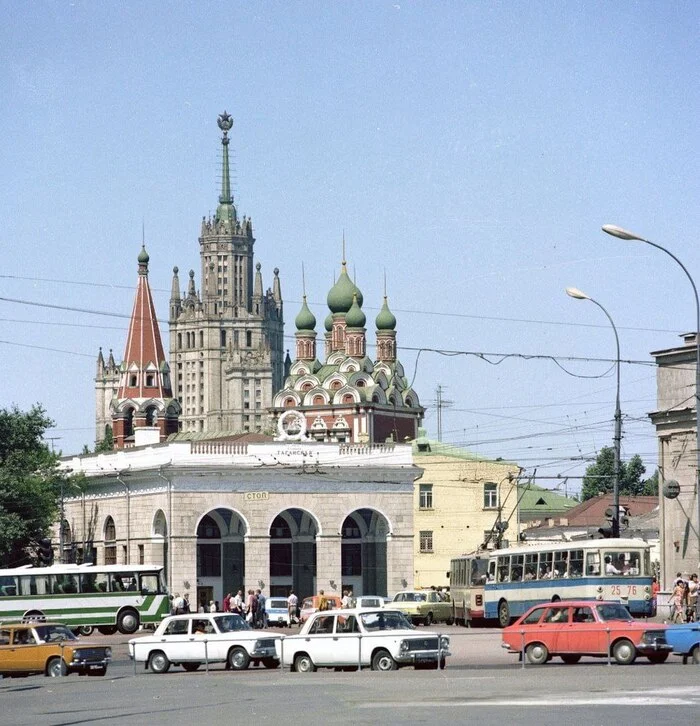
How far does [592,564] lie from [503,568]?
217 inches

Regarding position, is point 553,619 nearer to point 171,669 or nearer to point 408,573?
point 171,669

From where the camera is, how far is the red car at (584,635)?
3359cm

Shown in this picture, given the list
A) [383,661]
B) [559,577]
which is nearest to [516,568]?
[559,577]

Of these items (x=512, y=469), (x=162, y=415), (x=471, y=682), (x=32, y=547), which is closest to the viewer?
(x=471, y=682)

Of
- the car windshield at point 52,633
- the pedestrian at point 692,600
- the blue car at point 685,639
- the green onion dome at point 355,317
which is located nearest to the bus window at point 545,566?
the pedestrian at point 692,600

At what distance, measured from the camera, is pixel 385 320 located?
621 ft

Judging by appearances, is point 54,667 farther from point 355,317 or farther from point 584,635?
point 355,317

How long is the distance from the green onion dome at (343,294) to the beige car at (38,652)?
14688 cm

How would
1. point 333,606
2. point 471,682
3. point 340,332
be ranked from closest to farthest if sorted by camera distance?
point 471,682, point 333,606, point 340,332

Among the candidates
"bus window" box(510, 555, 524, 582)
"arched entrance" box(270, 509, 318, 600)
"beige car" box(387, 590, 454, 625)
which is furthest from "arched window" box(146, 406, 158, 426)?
"bus window" box(510, 555, 524, 582)

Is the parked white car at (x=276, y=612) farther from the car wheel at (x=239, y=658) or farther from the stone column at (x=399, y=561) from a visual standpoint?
the car wheel at (x=239, y=658)

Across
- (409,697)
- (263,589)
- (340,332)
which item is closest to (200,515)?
(263,589)

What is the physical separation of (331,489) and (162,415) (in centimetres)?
2878

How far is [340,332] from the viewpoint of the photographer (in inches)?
7328
